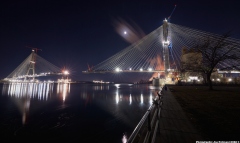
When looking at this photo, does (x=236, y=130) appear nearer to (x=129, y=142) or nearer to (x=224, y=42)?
(x=129, y=142)

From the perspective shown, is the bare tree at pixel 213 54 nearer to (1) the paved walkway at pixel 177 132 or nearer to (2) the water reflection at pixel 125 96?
(2) the water reflection at pixel 125 96

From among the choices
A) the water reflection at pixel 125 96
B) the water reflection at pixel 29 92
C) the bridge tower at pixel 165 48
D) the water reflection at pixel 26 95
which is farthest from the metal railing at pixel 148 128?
the bridge tower at pixel 165 48

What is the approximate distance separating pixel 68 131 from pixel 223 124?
8.80 m

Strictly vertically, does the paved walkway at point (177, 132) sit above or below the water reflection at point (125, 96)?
above

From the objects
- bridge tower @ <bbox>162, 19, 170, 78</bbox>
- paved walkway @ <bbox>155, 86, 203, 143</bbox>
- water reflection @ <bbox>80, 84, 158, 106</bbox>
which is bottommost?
water reflection @ <bbox>80, 84, 158, 106</bbox>

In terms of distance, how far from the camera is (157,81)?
7894 centimetres

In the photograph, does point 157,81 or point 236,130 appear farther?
point 157,81

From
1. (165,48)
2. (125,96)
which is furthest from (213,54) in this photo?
(165,48)

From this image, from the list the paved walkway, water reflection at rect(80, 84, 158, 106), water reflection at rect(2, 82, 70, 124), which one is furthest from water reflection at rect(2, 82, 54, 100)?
the paved walkway

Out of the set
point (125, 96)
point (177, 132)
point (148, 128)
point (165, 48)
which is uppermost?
point (165, 48)

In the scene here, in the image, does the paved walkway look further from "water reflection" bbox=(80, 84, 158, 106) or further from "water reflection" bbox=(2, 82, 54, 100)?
"water reflection" bbox=(2, 82, 54, 100)

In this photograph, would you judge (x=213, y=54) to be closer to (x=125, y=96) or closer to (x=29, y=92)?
(x=125, y=96)

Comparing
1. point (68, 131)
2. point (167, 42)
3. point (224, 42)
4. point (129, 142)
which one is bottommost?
point (68, 131)

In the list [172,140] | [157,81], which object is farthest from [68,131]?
[157,81]
